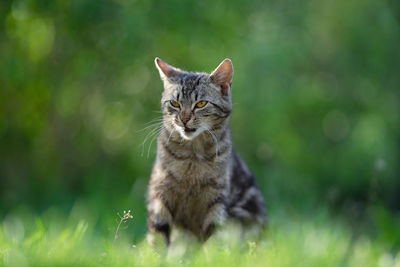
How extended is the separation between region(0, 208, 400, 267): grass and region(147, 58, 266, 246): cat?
0.21 metres

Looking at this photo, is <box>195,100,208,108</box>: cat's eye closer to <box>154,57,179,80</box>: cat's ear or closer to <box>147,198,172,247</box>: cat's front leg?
<box>154,57,179,80</box>: cat's ear

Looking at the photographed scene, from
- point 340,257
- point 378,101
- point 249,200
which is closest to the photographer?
point 340,257

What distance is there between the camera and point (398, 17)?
804cm

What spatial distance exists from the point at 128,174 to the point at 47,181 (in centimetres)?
128

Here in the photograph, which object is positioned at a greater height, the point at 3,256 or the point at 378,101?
the point at 378,101

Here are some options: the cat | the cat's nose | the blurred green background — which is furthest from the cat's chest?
the blurred green background

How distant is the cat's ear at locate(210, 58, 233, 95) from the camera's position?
3.79 metres

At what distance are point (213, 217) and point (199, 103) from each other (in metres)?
0.89

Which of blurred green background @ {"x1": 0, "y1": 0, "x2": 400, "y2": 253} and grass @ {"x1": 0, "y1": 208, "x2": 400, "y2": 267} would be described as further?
blurred green background @ {"x1": 0, "y1": 0, "x2": 400, "y2": 253}

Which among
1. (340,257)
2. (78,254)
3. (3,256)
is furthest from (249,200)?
(3,256)

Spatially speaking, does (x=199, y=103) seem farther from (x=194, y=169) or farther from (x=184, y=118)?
(x=194, y=169)

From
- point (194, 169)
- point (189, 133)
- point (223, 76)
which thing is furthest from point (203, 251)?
point (223, 76)

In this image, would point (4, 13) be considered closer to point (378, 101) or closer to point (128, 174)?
point (128, 174)

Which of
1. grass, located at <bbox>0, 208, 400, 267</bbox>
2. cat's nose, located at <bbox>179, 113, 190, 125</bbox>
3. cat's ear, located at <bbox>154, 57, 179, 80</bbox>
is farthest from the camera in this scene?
cat's ear, located at <bbox>154, 57, 179, 80</bbox>
